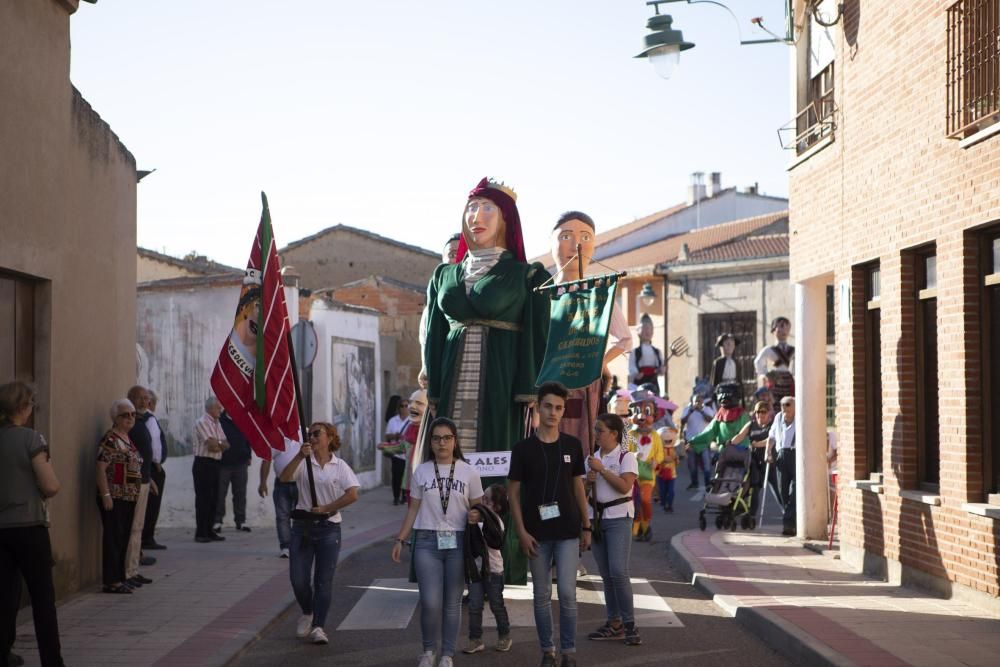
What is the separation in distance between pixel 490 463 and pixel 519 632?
147 cm

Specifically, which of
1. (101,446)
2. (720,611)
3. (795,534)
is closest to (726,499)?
(795,534)

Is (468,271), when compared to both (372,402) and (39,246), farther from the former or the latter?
(372,402)

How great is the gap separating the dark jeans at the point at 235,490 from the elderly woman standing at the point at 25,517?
9485 mm

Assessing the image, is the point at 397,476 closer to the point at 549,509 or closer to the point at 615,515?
the point at 615,515

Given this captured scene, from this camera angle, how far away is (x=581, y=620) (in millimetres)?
10719

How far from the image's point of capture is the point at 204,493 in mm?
16969

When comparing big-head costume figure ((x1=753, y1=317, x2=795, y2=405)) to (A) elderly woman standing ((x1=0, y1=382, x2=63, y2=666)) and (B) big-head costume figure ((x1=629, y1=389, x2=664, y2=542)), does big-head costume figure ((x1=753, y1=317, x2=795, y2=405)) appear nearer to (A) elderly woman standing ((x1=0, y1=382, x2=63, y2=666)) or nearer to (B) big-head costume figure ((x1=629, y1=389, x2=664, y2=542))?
(B) big-head costume figure ((x1=629, y1=389, x2=664, y2=542))

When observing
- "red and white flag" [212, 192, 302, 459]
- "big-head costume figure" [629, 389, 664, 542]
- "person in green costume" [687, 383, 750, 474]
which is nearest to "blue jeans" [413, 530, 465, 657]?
"red and white flag" [212, 192, 302, 459]

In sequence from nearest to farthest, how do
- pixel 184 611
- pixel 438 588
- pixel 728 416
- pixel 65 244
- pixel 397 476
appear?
pixel 438 588
pixel 184 611
pixel 65 244
pixel 728 416
pixel 397 476

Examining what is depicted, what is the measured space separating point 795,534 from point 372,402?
1295 cm

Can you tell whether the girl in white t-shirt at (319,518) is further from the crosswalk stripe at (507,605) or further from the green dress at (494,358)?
the green dress at (494,358)

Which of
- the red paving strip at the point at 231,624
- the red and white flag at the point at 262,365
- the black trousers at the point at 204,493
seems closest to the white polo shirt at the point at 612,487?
the red and white flag at the point at 262,365

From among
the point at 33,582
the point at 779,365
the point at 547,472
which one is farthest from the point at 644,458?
the point at 33,582

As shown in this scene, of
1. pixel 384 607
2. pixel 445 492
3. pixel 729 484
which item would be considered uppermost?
pixel 445 492
